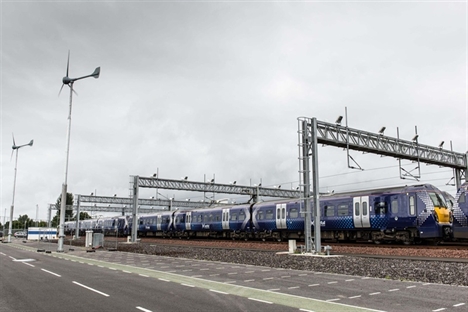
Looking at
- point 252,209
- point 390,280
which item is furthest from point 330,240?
point 390,280

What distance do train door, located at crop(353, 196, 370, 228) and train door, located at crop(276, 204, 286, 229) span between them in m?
8.04

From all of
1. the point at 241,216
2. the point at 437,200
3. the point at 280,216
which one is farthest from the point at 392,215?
the point at 241,216

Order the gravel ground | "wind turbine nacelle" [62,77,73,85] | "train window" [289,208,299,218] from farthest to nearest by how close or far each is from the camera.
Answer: "train window" [289,208,299,218], "wind turbine nacelle" [62,77,73,85], the gravel ground

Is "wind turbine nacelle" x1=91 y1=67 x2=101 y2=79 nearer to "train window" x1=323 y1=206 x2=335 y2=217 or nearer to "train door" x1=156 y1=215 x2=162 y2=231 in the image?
"train window" x1=323 y1=206 x2=335 y2=217

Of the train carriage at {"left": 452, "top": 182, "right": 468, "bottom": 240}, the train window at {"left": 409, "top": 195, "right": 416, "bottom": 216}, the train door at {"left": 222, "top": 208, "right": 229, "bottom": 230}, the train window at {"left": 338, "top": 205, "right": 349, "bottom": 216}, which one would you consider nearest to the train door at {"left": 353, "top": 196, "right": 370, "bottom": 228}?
the train window at {"left": 338, "top": 205, "right": 349, "bottom": 216}

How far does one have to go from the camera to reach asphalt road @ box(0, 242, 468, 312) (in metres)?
9.98

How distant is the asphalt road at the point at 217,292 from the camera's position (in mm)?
9984

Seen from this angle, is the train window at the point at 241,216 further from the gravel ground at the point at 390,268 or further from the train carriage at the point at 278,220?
the gravel ground at the point at 390,268

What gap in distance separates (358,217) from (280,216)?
8.99 metres

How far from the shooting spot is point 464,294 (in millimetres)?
11523

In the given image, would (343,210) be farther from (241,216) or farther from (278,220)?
(241,216)

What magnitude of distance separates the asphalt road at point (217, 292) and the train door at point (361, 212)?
13500mm

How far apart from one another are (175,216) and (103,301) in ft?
145

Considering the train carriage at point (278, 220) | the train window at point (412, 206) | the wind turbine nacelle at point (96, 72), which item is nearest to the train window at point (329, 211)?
the train carriage at point (278, 220)
